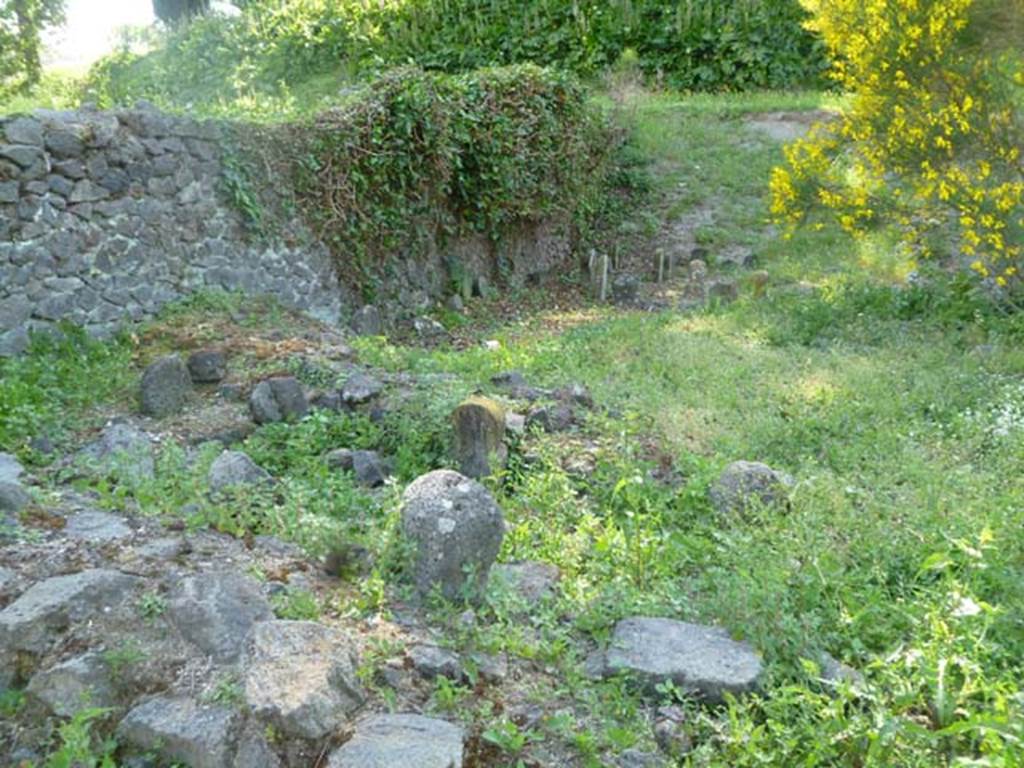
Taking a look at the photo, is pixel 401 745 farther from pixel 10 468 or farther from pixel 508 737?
pixel 10 468

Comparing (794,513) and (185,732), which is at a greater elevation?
(185,732)

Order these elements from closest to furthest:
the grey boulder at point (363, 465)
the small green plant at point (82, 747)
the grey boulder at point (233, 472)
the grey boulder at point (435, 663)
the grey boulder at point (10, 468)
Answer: the small green plant at point (82, 747) → the grey boulder at point (435, 663) → the grey boulder at point (10, 468) → the grey boulder at point (233, 472) → the grey boulder at point (363, 465)

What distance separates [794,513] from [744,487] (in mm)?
347

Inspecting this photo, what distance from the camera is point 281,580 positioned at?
13.8ft

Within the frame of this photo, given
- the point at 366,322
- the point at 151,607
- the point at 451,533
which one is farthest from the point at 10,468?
the point at 366,322

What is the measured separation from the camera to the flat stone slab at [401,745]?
3.08 m

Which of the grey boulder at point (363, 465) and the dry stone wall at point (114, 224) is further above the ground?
the dry stone wall at point (114, 224)

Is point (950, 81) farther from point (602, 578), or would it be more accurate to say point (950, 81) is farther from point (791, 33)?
point (791, 33)

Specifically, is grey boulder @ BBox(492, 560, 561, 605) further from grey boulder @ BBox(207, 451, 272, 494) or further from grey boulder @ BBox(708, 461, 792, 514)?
grey boulder @ BBox(207, 451, 272, 494)

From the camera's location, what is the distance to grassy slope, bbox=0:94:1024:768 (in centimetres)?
350

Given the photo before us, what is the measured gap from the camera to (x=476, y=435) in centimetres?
610

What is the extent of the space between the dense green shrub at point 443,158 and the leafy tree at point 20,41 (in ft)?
13.8

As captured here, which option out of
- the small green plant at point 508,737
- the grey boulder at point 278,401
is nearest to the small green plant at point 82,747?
the small green plant at point 508,737

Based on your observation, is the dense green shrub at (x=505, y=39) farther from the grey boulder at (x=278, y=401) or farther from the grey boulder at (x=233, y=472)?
the grey boulder at (x=233, y=472)
